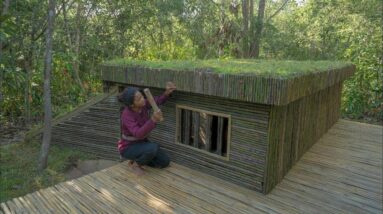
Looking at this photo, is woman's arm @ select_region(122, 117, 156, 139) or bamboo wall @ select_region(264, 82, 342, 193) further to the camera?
woman's arm @ select_region(122, 117, 156, 139)

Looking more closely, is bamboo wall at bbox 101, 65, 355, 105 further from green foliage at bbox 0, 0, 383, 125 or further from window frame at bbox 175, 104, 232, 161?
green foliage at bbox 0, 0, 383, 125

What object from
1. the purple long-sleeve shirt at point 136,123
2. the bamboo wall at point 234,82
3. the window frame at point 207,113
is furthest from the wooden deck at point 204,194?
Answer: the bamboo wall at point 234,82

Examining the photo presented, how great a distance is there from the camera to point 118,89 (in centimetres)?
483

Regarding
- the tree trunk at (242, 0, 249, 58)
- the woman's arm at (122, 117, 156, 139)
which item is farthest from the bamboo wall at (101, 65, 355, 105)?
the tree trunk at (242, 0, 249, 58)

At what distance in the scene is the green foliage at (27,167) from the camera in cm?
426

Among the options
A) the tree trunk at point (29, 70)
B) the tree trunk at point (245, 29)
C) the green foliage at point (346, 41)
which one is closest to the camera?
the tree trunk at point (29, 70)

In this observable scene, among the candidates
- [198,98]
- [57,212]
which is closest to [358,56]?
[198,98]

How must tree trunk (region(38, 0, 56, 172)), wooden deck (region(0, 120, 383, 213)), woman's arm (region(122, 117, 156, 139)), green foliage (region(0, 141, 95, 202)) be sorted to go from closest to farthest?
wooden deck (region(0, 120, 383, 213)) < woman's arm (region(122, 117, 156, 139)) < green foliage (region(0, 141, 95, 202)) < tree trunk (region(38, 0, 56, 172))

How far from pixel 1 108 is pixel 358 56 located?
8510 mm

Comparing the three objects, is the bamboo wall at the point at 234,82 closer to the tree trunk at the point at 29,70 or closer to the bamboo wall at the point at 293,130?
the bamboo wall at the point at 293,130

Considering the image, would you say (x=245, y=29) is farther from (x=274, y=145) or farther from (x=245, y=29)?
(x=274, y=145)

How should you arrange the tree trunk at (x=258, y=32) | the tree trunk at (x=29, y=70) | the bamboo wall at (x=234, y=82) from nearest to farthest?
the bamboo wall at (x=234, y=82) → the tree trunk at (x=29, y=70) → the tree trunk at (x=258, y=32)

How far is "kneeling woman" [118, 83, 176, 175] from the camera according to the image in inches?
147

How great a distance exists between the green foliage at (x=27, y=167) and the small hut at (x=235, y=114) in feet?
5.11
